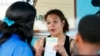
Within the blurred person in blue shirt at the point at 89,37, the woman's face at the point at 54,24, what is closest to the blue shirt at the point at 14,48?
the blurred person in blue shirt at the point at 89,37

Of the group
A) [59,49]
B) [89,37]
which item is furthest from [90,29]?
[59,49]

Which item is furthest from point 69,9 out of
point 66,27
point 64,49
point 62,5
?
point 64,49

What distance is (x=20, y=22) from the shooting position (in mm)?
1446

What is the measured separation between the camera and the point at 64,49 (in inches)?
80.1

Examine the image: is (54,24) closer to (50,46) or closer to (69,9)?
(50,46)

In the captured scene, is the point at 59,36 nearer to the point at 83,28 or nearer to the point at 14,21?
the point at 14,21

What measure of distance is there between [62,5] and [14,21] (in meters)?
1.35

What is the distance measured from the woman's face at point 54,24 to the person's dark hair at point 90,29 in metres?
1.19

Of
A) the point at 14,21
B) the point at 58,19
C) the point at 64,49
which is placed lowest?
the point at 64,49

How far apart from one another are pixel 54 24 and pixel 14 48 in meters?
0.88

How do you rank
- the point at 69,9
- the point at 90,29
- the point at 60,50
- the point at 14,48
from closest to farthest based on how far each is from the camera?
1. the point at 90,29
2. the point at 14,48
3. the point at 60,50
4. the point at 69,9

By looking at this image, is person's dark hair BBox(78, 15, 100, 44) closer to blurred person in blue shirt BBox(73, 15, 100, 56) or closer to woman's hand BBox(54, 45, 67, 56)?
blurred person in blue shirt BBox(73, 15, 100, 56)

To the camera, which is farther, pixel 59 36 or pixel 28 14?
pixel 59 36

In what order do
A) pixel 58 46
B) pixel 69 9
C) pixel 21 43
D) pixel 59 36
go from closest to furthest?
pixel 21 43, pixel 58 46, pixel 59 36, pixel 69 9
